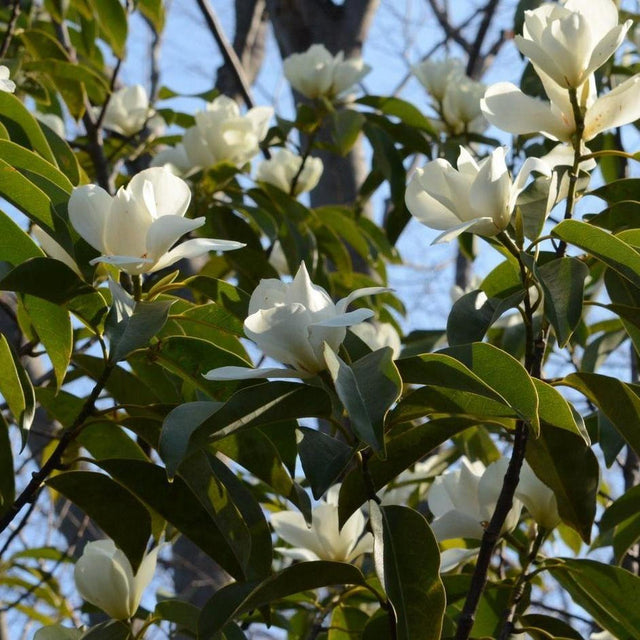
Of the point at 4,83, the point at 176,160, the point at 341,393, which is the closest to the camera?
the point at 341,393

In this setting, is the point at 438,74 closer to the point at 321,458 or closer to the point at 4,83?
the point at 4,83

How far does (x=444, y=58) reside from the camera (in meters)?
1.98

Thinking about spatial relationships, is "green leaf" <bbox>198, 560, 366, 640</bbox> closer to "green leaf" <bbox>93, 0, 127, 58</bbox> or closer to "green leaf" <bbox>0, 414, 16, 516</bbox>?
"green leaf" <bbox>0, 414, 16, 516</bbox>

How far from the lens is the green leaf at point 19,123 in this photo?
1065 millimetres

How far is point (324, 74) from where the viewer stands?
6.34ft

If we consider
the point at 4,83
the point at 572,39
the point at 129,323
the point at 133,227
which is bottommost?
the point at 129,323

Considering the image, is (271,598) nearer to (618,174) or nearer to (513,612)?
(513,612)

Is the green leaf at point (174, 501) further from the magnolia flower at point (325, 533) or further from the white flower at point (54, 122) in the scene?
the white flower at point (54, 122)

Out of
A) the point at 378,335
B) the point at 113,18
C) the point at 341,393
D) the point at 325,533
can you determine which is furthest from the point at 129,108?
the point at 341,393

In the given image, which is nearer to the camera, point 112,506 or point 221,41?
point 112,506

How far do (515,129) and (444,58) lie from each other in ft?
3.42

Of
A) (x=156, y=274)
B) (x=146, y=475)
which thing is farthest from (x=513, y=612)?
(x=156, y=274)

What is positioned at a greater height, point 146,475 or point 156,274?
point 156,274

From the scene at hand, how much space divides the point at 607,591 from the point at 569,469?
0.16 m
